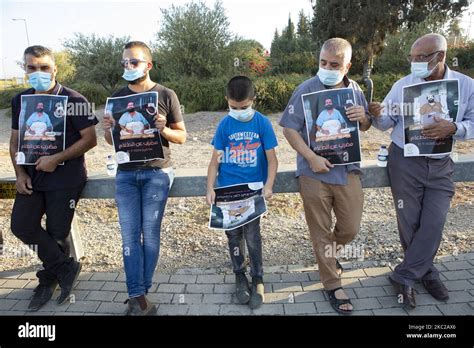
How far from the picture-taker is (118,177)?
3018mm

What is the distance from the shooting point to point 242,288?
3.10 metres

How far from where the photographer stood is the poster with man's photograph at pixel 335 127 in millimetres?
2816

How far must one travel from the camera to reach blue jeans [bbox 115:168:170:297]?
294 cm

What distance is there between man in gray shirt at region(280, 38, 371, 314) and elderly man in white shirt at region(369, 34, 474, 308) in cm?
34

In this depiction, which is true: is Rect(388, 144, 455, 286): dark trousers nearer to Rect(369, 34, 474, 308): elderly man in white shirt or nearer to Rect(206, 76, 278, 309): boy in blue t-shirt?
Rect(369, 34, 474, 308): elderly man in white shirt

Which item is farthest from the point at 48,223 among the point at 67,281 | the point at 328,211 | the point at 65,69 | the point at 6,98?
the point at 65,69

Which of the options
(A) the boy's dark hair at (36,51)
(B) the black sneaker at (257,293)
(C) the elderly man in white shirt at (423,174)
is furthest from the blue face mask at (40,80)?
(C) the elderly man in white shirt at (423,174)

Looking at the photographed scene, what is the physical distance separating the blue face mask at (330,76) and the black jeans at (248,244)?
1.25 meters

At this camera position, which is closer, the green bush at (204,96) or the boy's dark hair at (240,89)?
the boy's dark hair at (240,89)

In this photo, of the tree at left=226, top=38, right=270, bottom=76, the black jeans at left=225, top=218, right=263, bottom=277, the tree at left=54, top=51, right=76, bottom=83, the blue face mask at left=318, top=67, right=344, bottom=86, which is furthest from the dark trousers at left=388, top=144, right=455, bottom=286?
the tree at left=54, top=51, right=76, bottom=83

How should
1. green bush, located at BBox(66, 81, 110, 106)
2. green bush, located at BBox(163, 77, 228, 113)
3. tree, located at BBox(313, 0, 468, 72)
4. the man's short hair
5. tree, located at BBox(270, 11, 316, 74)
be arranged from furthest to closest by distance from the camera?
tree, located at BBox(270, 11, 316, 74)
tree, located at BBox(313, 0, 468, 72)
green bush, located at BBox(66, 81, 110, 106)
green bush, located at BBox(163, 77, 228, 113)
the man's short hair

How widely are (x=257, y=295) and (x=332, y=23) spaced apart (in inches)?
812

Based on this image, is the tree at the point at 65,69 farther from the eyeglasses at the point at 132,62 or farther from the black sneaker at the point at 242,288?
the black sneaker at the point at 242,288

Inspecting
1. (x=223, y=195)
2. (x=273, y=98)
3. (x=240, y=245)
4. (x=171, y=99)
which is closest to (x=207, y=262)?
(x=240, y=245)
